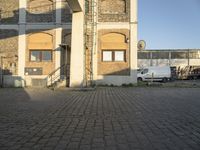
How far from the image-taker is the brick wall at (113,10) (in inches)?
1104

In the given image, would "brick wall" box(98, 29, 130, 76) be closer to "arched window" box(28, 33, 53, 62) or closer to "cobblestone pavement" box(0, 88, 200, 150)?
"arched window" box(28, 33, 53, 62)

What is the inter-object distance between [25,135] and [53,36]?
858 inches

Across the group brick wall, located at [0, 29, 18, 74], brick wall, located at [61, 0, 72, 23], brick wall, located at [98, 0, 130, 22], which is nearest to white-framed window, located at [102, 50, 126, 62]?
brick wall, located at [98, 0, 130, 22]

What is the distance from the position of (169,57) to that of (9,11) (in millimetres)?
42358

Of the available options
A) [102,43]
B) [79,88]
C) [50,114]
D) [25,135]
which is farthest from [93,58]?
[25,135]

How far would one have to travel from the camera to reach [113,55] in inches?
1107

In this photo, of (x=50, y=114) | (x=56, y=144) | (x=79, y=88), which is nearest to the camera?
(x=56, y=144)

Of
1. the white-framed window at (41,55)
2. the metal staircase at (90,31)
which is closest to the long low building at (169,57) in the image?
the metal staircase at (90,31)

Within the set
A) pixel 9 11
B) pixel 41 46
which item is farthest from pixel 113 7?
pixel 9 11

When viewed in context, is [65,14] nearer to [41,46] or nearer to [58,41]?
[58,41]

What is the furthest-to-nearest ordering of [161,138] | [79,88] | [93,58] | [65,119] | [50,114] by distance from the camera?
1. [93,58]
2. [79,88]
3. [50,114]
4. [65,119]
5. [161,138]

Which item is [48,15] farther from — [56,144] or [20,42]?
[56,144]

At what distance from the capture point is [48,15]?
28.2 metres

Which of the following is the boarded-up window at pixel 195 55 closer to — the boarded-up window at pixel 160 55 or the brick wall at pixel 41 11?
the boarded-up window at pixel 160 55
